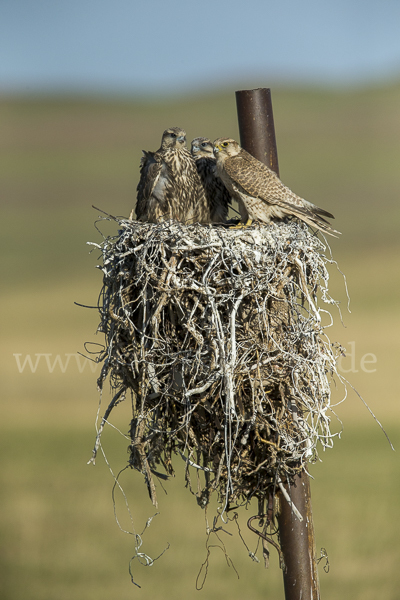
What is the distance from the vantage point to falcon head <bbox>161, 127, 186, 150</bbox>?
15.2 feet

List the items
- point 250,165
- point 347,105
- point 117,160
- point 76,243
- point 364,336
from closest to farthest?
point 250,165 → point 364,336 → point 76,243 → point 117,160 → point 347,105

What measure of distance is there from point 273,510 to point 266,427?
0.56 metres

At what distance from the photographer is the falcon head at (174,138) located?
4.62m

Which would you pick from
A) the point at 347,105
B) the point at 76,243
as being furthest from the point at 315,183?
the point at 347,105

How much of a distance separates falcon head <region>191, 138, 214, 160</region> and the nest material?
129 centimetres

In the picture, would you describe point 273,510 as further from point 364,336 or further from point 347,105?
point 347,105

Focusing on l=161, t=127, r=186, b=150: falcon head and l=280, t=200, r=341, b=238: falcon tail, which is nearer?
l=280, t=200, r=341, b=238: falcon tail

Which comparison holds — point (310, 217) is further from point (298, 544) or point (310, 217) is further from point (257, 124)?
point (298, 544)

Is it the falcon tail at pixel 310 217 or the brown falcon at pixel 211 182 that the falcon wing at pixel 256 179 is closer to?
the falcon tail at pixel 310 217

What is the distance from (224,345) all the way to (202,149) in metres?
2.04

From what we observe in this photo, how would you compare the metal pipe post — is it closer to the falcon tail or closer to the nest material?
the falcon tail

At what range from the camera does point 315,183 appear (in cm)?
4228

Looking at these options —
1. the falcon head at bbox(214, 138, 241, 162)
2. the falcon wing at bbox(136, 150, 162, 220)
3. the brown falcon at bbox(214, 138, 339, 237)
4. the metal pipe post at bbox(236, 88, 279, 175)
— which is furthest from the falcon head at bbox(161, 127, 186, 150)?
the metal pipe post at bbox(236, 88, 279, 175)

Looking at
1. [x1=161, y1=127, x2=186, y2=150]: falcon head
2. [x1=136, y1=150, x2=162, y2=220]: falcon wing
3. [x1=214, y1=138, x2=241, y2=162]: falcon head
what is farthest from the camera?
[x1=161, y1=127, x2=186, y2=150]: falcon head
